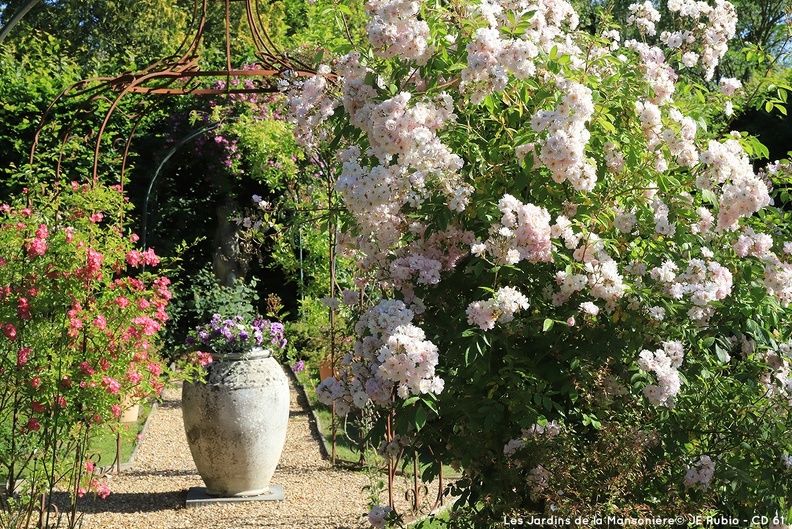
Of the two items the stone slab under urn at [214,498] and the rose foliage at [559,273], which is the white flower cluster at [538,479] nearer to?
the rose foliage at [559,273]

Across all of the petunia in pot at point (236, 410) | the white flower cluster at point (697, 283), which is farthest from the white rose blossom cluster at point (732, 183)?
the petunia in pot at point (236, 410)

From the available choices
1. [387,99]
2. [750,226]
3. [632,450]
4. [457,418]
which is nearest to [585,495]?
[632,450]

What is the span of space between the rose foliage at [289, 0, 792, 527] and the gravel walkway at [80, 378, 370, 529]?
220 centimetres

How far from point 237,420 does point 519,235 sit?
9.86ft

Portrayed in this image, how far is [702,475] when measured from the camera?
2.82 metres

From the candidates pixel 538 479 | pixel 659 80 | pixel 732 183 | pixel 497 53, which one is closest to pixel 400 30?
pixel 497 53

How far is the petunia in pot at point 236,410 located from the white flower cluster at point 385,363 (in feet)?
6.72

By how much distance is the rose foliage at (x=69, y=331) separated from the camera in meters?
4.04

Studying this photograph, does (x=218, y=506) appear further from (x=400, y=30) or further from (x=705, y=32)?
(x=705, y=32)

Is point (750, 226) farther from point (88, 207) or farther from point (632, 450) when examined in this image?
point (88, 207)

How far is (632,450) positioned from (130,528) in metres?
3.15

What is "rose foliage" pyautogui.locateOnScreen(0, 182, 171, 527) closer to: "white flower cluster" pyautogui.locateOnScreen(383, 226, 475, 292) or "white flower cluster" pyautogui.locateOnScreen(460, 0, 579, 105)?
"white flower cluster" pyautogui.locateOnScreen(383, 226, 475, 292)

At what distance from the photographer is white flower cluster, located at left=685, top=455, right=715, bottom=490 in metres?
2.82

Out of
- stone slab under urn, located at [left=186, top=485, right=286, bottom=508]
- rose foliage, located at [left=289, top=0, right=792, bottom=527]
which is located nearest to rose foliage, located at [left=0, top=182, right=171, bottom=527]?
stone slab under urn, located at [left=186, top=485, right=286, bottom=508]
